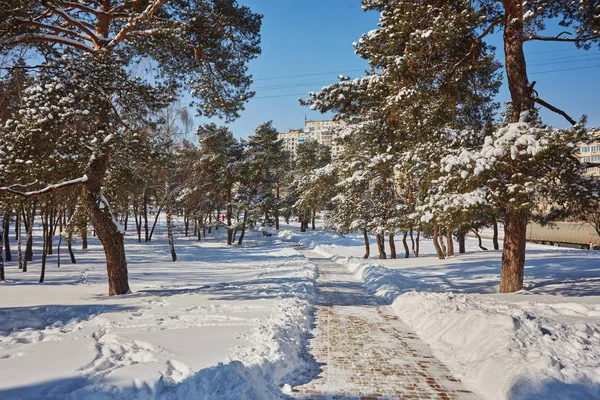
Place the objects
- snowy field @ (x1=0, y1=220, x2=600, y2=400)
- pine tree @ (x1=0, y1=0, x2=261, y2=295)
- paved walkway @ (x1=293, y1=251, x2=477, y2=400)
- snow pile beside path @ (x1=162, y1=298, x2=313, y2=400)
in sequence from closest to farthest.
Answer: snow pile beside path @ (x1=162, y1=298, x2=313, y2=400) < snowy field @ (x1=0, y1=220, x2=600, y2=400) < paved walkway @ (x1=293, y1=251, x2=477, y2=400) < pine tree @ (x1=0, y1=0, x2=261, y2=295)

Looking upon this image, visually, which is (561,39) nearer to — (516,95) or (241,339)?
(516,95)

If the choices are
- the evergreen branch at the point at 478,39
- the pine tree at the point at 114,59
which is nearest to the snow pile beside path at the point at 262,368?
the pine tree at the point at 114,59

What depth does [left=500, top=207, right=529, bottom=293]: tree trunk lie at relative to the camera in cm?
920

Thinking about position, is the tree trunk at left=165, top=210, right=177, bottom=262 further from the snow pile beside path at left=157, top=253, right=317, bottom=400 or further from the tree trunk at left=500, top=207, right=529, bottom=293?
the tree trunk at left=500, top=207, right=529, bottom=293

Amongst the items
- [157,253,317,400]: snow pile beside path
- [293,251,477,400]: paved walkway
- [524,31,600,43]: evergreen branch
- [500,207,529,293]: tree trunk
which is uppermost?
[524,31,600,43]: evergreen branch

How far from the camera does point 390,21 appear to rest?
956cm

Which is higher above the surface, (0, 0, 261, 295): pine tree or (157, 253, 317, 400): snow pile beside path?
(0, 0, 261, 295): pine tree

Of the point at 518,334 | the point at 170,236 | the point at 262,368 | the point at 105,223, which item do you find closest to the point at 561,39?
the point at 518,334

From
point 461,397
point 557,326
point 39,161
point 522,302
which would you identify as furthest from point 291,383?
point 39,161

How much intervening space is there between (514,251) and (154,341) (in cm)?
911

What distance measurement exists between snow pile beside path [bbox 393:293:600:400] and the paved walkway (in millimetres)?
349

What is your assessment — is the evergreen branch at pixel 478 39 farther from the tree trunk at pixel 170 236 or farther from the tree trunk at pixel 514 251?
the tree trunk at pixel 170 236

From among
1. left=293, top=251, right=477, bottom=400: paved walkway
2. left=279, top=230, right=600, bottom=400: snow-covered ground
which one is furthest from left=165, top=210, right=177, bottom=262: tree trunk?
left=293, top=251, right=477, bottom=400: paved walkway

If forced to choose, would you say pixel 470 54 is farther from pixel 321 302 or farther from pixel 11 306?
pixel 11 306
